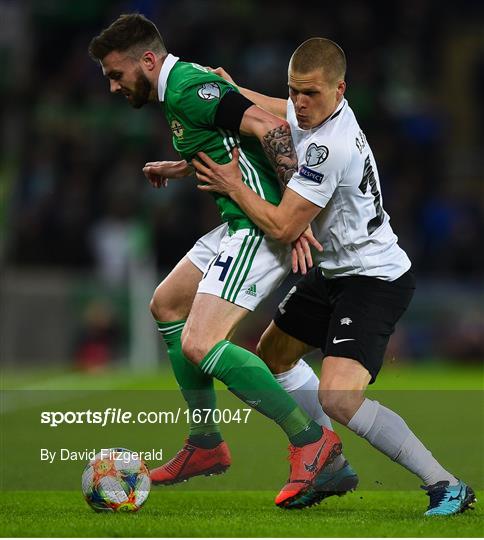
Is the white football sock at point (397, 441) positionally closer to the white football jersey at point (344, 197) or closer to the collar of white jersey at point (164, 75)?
the white football jersey at point (344, 197)

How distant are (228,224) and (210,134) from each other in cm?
46

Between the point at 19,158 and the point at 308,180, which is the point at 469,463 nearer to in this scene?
the point at 308,180

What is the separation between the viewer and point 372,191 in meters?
6.04

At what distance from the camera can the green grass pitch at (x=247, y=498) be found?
516cm

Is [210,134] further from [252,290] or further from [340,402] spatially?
[340,402]

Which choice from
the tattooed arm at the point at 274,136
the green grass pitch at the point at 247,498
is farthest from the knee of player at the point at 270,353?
the tattooed arm at the point at 274,136

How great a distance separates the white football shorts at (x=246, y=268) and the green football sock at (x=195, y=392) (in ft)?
1.69

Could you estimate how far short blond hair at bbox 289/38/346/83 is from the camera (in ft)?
18.8

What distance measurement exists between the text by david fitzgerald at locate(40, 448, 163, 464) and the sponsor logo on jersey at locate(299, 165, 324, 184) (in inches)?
60.3

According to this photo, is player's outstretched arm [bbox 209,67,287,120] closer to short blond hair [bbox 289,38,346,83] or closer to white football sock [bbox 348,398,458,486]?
short blond hair [bbox 289,38,346,83]

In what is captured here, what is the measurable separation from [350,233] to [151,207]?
→ 11.3 meters

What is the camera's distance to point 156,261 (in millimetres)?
16672

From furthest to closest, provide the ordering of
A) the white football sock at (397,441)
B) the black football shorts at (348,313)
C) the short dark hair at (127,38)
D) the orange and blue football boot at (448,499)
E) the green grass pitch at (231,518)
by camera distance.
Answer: the short dark hair at (127,38), the black football shorts at (348,313), the white football sock at (397,441), the orange and blue football boot at (448,499), the green grass pitch at (231,518)

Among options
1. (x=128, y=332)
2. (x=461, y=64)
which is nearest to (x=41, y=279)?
(x=128, y=332)
